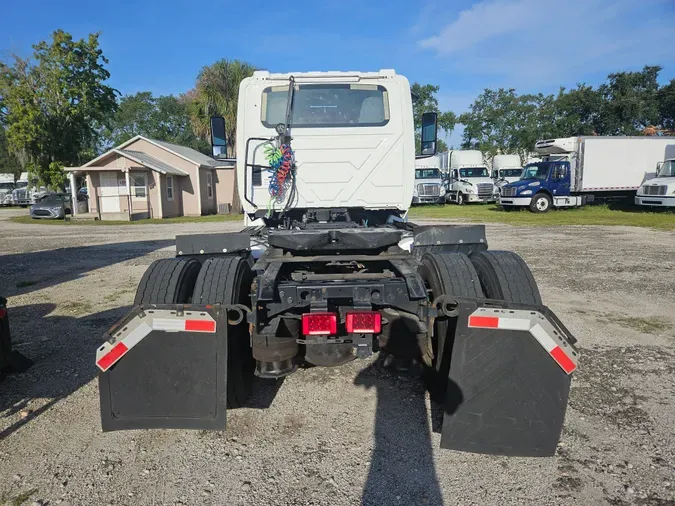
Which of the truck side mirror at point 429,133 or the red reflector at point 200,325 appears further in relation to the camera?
the truck side mirror at point 429,133

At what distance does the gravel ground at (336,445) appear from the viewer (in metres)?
2.73

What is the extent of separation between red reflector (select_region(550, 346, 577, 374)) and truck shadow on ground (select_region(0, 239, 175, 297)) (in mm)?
8239

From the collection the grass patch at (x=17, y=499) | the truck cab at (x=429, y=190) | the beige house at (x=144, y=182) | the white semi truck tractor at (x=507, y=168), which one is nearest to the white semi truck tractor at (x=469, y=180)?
the truck cab at (x=429, y=190)

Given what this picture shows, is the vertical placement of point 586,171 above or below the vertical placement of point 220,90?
below

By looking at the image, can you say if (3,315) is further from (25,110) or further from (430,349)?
(25,110)

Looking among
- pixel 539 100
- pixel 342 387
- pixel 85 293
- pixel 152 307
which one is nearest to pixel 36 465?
pixel 152 307

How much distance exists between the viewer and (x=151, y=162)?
82.5ft

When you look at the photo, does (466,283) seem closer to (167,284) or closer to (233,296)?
(233,296)

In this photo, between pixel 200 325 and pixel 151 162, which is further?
pixel 151 162

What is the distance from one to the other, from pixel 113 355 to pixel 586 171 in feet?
82.3

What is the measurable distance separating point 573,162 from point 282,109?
22275mm

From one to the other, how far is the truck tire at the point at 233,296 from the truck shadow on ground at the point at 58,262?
6.13m

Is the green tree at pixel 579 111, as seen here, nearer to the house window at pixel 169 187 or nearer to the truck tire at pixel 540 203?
the truck tire at pixel 540 203

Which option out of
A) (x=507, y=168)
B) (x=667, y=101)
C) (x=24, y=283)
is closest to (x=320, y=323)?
(x=24, y=283)
